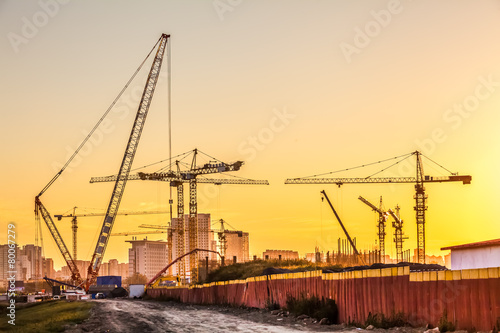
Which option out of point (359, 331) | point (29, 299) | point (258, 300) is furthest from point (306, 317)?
point (29, 299)

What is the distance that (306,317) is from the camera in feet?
87.0

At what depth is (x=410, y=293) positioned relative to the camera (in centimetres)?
1958

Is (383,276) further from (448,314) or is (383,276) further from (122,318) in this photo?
(122,318)

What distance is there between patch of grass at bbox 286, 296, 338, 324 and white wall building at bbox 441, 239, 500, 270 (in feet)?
29.7

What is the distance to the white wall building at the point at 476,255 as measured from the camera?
29734mm

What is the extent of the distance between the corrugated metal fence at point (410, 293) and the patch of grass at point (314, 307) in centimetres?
25

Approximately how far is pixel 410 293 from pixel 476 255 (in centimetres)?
1312

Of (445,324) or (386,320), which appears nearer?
(445,324)

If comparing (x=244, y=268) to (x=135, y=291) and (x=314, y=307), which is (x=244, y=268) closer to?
(x=135, y=291)

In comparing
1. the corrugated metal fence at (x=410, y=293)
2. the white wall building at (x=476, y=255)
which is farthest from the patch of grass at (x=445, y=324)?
the white wall building at (x=476, y=255)

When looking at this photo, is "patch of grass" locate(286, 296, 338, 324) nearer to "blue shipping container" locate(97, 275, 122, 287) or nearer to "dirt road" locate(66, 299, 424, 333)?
"dirt road" locate(66, 299, 424, 333)

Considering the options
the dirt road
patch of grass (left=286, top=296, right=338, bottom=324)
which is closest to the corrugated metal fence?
patch of grass (left=286, top=296, right=338, bottom=324)

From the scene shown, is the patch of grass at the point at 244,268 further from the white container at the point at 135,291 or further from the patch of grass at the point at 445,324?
the patch of grass at the point at 445,324

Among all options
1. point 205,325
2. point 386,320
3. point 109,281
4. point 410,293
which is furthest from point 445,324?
point 109,281
